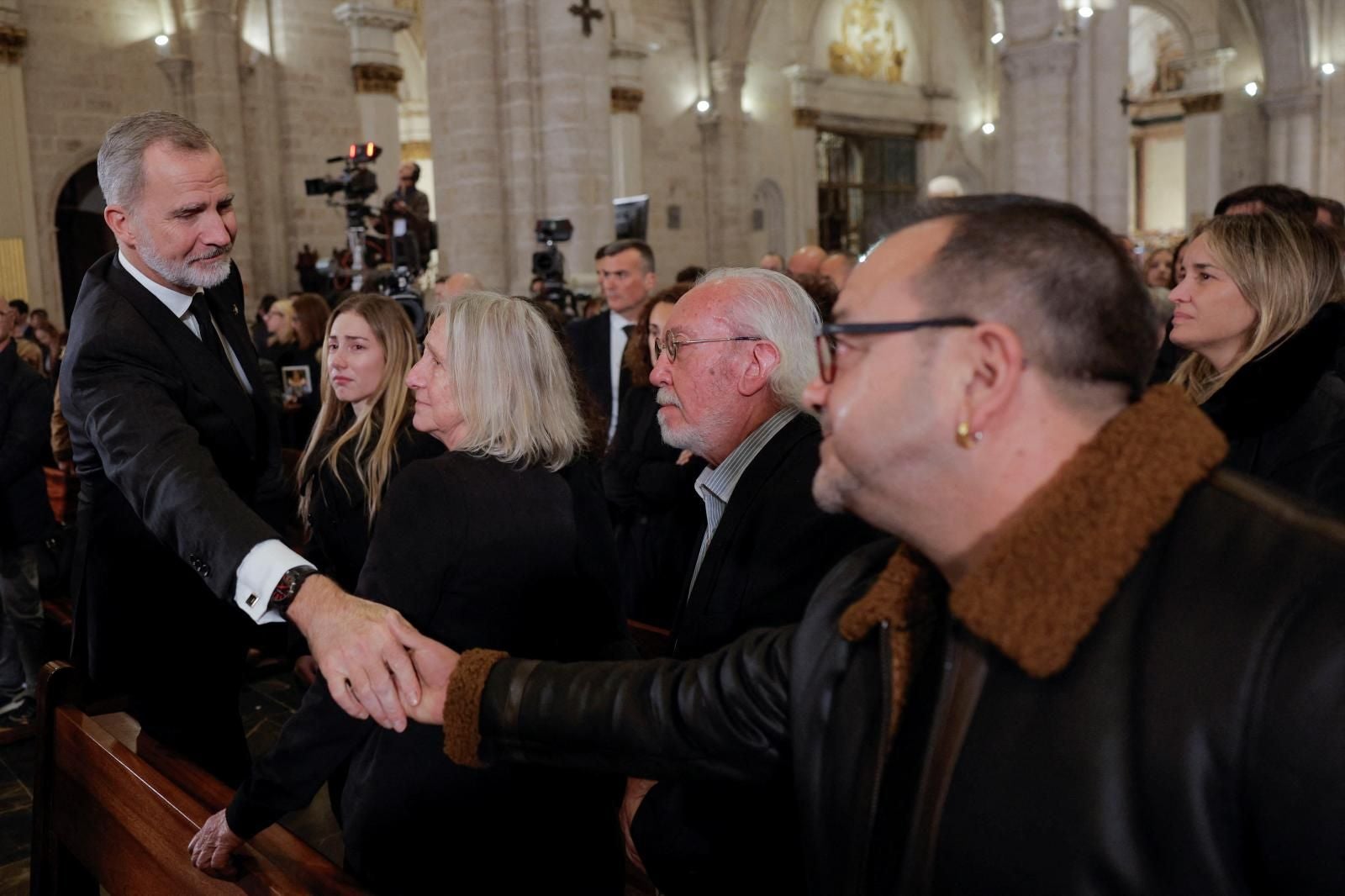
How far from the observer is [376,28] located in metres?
14.3

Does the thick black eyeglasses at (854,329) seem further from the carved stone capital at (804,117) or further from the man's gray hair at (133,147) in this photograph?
the carved stone capital at (804,117)

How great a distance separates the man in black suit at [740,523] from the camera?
181cm

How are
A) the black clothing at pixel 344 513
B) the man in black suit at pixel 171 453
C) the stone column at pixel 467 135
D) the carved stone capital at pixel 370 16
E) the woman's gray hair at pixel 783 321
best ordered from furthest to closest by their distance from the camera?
the carved stone capital at pixel 370 16, the stone column at pixel 467 135, the black clothing at pixel 344 513, the woman's gray hair at pixel 783 321, the man in black suit at pixel 171 453

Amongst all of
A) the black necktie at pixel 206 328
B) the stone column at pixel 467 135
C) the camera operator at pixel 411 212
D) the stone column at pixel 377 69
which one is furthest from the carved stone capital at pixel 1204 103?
the black necktie at pixel 206 328

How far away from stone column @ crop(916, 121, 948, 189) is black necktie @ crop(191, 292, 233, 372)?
21.0 metres

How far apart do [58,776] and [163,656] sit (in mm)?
343

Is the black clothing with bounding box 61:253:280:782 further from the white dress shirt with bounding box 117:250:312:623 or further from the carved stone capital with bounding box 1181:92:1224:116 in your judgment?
the carved stone capital with bounding box 1181:92:1224:116

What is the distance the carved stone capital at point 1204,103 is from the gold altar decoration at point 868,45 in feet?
18.5

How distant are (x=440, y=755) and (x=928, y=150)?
22264mm

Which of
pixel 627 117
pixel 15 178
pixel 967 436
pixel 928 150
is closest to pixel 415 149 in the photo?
pixel 627 117

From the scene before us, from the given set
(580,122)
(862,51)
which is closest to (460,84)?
(580,122)

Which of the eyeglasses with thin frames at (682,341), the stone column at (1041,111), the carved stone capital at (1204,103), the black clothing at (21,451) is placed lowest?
the black clothing at (21,451)

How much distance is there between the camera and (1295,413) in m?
2.61

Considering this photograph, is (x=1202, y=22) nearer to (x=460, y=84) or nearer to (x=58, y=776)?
(x=460, y=84)
